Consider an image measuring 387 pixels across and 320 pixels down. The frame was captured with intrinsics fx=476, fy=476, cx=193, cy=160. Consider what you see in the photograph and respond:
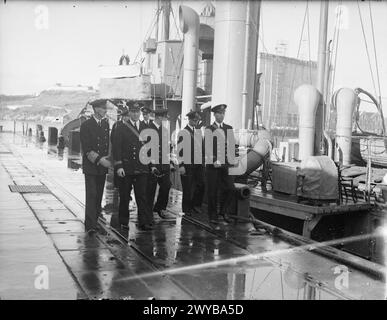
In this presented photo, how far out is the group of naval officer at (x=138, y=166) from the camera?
6141mm

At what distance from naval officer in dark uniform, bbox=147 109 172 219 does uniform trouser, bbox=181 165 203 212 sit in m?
0.32

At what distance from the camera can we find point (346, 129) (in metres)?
16.2

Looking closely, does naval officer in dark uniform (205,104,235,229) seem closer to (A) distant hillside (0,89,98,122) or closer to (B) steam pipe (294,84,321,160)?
(B) steam pipe (294,84,321,160)

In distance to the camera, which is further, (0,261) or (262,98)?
(262,98)

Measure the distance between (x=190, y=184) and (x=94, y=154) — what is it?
6.57 ft

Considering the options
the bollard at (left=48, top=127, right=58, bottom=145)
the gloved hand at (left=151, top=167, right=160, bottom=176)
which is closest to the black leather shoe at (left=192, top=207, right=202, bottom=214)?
the gloved hand at (left=151, top=167, right=160, bottom=176)

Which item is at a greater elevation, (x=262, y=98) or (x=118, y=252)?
(x=262, y=98)

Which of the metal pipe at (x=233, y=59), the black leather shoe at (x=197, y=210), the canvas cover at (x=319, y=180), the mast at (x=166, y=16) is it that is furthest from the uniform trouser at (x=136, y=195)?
the mast at (x=166, y=16)

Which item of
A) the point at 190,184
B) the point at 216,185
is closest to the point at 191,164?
the point at 190,184

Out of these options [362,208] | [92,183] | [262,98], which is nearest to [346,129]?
[362,208]

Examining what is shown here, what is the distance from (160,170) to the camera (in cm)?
724

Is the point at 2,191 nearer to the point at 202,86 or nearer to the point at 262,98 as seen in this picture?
the point at 202,86

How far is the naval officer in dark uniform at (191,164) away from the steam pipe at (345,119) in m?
9.59
